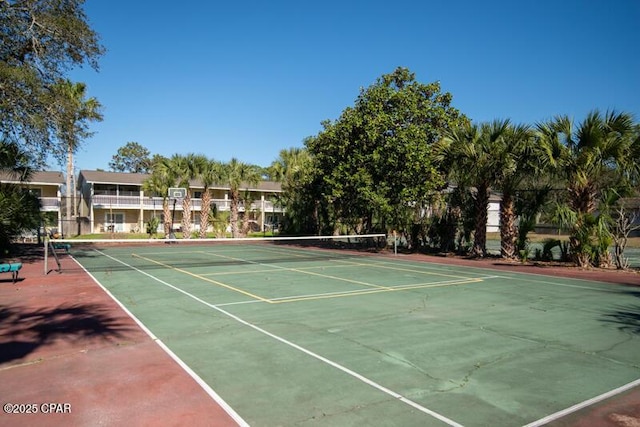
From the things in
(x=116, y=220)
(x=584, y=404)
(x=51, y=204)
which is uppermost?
(x=51, y=204)

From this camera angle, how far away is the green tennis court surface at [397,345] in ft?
17.5

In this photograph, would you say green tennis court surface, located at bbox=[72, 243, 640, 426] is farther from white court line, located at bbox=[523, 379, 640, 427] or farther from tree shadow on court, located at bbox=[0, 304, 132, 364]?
tree shadow on court, located at bbox=[0, 304, 132, 364]

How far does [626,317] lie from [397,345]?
5.95 meters

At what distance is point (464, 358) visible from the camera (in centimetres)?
705

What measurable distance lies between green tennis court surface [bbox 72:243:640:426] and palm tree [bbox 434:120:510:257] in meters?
8.42

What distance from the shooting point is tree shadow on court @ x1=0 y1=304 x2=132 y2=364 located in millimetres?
7828

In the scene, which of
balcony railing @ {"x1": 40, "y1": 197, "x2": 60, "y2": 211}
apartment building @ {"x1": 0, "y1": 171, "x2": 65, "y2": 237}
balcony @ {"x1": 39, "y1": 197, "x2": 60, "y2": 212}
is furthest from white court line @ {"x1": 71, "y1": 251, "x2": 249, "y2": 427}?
balcony railing @ {"x1": 40, "y1": 197, "x2": 60, "y2": 211}

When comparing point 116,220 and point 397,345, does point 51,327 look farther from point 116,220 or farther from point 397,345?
point 116,220

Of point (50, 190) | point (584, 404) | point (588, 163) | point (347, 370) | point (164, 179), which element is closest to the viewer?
point (584, 404)

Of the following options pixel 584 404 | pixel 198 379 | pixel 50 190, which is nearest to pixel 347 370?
pixel 198 379

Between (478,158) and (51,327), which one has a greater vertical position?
(478,158)

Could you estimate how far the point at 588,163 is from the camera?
731 inches

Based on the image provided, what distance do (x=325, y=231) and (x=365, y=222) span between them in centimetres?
718

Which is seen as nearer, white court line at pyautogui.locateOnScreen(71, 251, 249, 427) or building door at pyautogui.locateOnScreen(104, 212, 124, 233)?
white court line at pyautogui.locateOnScreen(71, 251, 249, 427)
